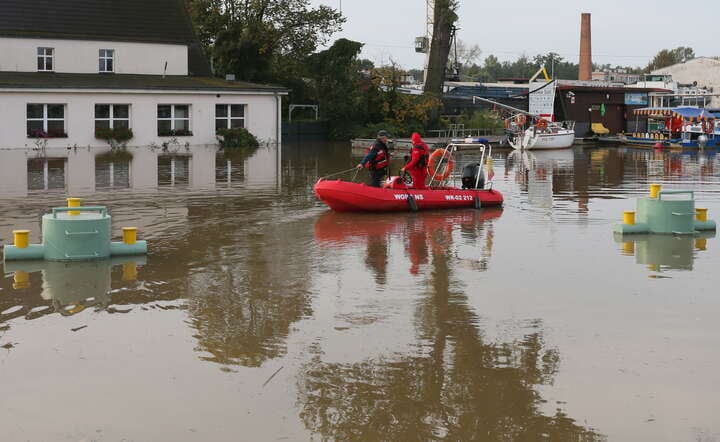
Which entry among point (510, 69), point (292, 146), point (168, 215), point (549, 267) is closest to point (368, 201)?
point (168, 215)

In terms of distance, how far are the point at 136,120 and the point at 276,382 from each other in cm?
3448

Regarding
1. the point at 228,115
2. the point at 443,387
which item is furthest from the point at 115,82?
the point at 443,387

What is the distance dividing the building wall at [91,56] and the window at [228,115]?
11.9ft

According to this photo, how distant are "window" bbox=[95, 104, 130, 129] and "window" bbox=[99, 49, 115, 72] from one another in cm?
390

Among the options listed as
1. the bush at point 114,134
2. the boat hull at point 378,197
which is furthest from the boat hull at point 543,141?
the boat hull at point 378,197

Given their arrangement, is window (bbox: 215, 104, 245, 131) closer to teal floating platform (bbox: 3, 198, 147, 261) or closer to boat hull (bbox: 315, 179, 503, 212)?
boat hull (bbox: 315, 179, 503, 212)

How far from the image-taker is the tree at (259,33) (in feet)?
176

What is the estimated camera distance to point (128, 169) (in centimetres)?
2934

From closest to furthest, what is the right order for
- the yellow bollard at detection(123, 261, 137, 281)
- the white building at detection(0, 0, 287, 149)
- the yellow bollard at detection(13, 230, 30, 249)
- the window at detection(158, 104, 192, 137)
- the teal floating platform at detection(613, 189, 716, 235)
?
the yellow bollard at detection(123, 261, 137, 281), the yellow bollard at detection(13, 230, 30, 249), the teal floating platform at detection(613, 189, 716, 235), the white building at detection(0, 0, 287, 149), the window at detection(158, 104, 192, 137)

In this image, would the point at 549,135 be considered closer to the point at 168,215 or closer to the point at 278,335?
the point at 168,215

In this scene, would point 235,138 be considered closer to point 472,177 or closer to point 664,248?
point 472,177

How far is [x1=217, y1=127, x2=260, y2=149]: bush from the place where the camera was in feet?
140

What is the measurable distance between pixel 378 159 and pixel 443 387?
453 inches

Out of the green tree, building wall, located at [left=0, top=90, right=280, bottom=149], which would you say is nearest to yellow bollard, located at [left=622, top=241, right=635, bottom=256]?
building wall, located at [left=0, top=90, right=280, bottom=149]
